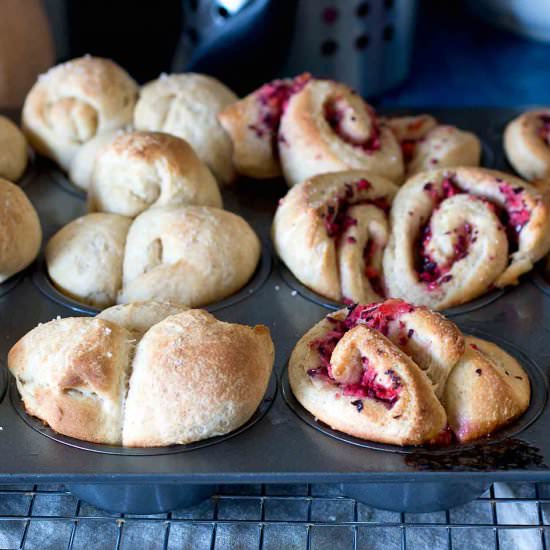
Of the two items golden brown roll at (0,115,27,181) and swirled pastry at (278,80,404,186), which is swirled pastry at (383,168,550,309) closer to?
swirled pastry at (278,80,404,186)

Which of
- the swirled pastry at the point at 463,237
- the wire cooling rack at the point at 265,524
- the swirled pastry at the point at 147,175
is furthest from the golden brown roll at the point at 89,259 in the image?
the swirled pastry at the point at 463,237

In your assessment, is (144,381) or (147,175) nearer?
(144,381)

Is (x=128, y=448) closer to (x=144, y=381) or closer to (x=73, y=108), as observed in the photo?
(x=144, y=381)

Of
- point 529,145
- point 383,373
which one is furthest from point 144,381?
point 529,145

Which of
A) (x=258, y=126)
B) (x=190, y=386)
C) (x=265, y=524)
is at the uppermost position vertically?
(x=190, y=386)

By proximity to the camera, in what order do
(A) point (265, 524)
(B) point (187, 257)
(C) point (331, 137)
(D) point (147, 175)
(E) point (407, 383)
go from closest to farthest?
(E) point (407, 383)
(A) point (265, 524)
(B) point (187, 257)
(D) point (147, 175)
(C) point (331, 137)

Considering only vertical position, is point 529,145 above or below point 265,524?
above

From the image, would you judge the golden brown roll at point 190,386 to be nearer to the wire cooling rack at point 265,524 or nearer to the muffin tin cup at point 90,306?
the wire cooling rack at point 265,524

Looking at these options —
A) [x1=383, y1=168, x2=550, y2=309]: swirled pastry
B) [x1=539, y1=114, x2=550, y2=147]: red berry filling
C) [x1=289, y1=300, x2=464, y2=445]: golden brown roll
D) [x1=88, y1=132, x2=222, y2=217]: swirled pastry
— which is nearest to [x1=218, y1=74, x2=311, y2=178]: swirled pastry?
[x1=88, y1=132, x2=222, y2=217]: swirled pastry
